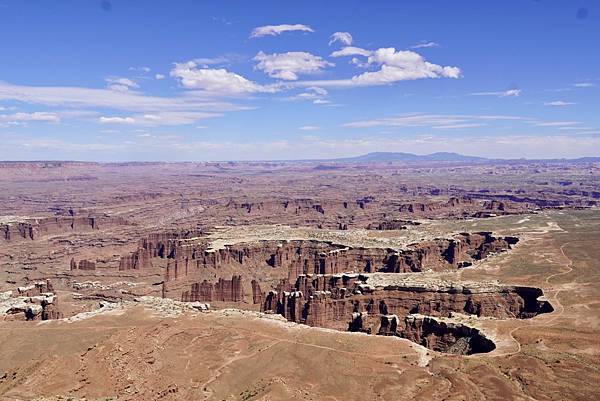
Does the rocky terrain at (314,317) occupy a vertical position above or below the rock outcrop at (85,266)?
above

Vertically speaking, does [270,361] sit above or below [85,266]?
above

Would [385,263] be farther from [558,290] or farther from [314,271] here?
[558,290]

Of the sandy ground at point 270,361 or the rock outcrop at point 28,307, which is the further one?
the rock outcrop at point 28,307

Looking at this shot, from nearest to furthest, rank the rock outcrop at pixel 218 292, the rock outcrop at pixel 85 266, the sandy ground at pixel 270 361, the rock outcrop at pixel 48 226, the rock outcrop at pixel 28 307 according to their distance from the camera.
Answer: the sandy ground at pixel 270 361
the rock outcrop at pixel 28 307
the rock outcrop at pixel 218 292
the rock outcrop at pixel 85 266
the rock outcrop at pixel 48 226

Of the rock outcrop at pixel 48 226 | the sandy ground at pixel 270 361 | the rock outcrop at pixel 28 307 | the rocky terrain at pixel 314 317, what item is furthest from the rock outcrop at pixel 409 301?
the rock outcrop at pixel 48 226

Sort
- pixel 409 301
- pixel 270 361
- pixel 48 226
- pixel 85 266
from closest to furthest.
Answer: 1. pixel 270 361
2. pixel 409 301
3. pixel 85 266
4. pixel 48 226

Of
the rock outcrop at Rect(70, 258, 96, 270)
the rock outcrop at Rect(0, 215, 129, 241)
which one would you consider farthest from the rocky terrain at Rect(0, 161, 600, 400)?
the rock outcrop at Rect(0, 215, 129, 241)

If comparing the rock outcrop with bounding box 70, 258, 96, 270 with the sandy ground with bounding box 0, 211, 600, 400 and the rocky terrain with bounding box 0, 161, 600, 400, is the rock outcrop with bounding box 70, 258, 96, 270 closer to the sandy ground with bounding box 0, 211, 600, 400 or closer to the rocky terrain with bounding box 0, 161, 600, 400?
the rocky terrain with bounding box 0, 161, 600, 400

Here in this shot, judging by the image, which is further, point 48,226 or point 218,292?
point 48,226

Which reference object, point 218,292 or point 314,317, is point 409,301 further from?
point 218,292

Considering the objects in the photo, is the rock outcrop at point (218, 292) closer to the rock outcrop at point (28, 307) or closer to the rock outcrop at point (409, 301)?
the rock outcrop at point (409, 301)

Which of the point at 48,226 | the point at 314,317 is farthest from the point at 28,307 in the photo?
the point at 48,226

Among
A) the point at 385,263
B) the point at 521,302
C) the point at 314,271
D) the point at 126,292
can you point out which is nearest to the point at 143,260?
the point at 126,292
